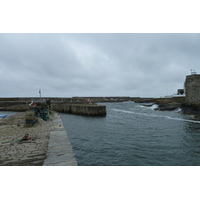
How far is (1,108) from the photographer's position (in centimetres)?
4125

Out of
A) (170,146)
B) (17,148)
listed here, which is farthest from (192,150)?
(17,148)

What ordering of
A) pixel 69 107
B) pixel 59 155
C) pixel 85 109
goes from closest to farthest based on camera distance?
pixel 59 155
pixel 85 109
pixel 69 107

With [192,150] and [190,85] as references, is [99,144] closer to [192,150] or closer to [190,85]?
[192,150]

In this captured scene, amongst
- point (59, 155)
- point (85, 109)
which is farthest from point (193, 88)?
point (59, 155)

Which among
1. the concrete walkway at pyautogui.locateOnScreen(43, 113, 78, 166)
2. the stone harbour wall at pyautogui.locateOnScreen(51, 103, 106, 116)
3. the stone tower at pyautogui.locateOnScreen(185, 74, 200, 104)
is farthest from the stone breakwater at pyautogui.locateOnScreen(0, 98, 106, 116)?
the concrete walkway at pyautogui.locateOnScreen(43, 113, 78, 166)

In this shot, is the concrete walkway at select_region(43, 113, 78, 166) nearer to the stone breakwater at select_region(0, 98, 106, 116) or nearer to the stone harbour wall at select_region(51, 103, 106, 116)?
the stone breakwater at select_region(0, 98, 106, 116)

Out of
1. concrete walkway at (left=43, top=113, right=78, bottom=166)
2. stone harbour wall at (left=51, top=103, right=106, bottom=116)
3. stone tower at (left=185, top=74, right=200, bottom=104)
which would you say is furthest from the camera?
stone harbour wall at (left=51, top=103, right=106, bottom=116)

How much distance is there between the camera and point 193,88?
25.7 meters

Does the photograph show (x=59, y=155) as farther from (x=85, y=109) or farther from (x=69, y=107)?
(x=69, y=107)

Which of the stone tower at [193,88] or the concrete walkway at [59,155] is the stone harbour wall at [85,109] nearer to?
the stone tower at [193,88]

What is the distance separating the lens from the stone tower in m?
25.2

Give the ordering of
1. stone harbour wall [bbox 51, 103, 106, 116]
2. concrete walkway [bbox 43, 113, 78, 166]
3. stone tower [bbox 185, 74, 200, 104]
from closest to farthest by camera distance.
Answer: concrete walkway [bbox 43, 113, 78, 166]
stone tower [bbox 185, 74, 200, 104]
stone harbour wall [bbox 51, 103, 106, 116]

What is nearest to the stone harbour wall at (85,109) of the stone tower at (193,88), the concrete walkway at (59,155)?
the stone tower at (193,88)

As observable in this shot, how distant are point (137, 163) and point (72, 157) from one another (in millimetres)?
3528
